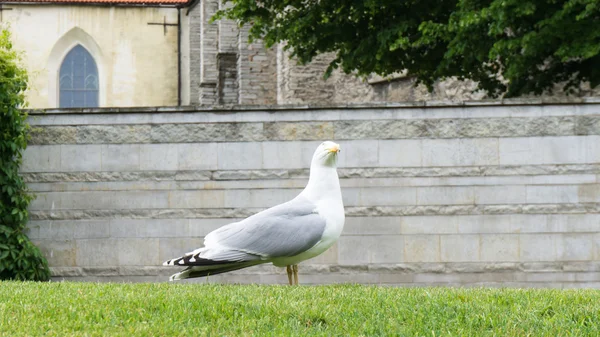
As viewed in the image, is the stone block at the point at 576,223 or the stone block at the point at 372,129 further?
the stone block at the point at 372,129

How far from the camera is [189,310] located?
6.29 metres

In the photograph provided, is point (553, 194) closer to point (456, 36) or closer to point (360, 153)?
point (360, 153)

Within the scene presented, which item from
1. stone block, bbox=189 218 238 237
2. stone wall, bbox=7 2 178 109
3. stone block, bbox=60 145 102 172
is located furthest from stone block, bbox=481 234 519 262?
stone wall, bbox=7 2 178 109

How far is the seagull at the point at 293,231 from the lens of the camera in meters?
7.96

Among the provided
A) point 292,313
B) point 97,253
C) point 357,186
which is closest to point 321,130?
point 357,186

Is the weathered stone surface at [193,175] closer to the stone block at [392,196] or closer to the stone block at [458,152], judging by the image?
the stone block at [392,196]

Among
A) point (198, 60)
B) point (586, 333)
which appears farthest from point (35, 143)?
point (198, 60)

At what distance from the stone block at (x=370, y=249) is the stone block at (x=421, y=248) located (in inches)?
2.8

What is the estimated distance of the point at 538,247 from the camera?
1139 centimetres

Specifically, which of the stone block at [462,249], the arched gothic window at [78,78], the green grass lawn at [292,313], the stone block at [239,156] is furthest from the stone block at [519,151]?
the arched gothic window at [78,78]

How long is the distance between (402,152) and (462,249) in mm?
1328

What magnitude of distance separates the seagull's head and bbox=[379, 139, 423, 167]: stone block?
3.55 meters

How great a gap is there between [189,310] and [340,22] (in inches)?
514

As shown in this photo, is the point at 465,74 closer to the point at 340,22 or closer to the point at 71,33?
the point at 340,22
